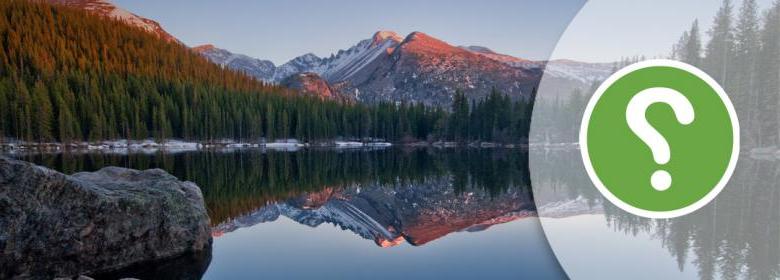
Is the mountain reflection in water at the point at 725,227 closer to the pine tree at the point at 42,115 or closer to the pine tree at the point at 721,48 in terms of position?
the pine tree at the point at 721,48

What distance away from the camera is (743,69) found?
2.97 metres

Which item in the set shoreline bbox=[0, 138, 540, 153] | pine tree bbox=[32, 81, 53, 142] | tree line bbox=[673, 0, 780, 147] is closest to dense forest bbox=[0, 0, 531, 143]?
pine tree bbox=[32, 81, 53, 142]

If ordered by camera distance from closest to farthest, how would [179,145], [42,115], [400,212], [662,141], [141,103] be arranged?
[662,141] < [400,212] < [42,115] < [141,103] < [179,145]

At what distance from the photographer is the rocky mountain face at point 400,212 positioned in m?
11.5

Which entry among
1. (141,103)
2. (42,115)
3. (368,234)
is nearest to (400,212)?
(368,234)

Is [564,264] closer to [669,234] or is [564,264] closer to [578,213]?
[578,213]

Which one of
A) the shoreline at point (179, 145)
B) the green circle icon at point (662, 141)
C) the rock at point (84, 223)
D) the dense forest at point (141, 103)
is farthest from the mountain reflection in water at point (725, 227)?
the dense forest at point (141, 103)

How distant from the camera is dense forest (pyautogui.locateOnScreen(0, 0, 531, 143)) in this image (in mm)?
55688

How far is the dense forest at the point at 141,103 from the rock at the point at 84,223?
57378 mm

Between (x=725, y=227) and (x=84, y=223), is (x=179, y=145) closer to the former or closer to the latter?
(x=84, y=223)

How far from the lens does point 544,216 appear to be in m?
2.89

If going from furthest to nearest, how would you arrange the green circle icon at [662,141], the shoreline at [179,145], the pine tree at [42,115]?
the pine tree at [42,115], the shoreline at [179,145], the green circle icon at [662,141]

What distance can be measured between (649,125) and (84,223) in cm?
757

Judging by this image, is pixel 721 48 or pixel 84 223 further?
pixel 84 223
